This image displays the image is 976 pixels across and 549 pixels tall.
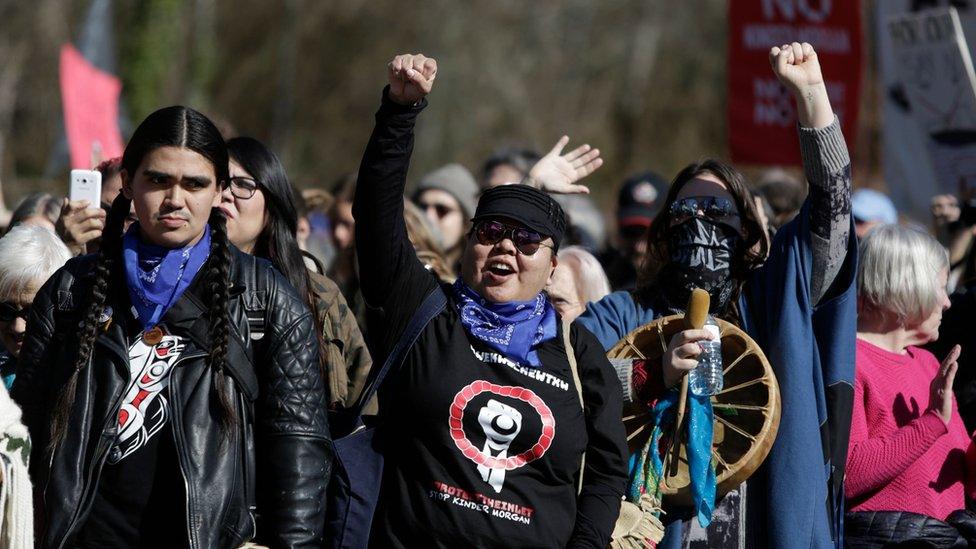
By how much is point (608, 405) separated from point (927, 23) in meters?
5.03

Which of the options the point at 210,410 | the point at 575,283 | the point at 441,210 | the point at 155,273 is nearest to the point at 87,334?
the point at 155,273

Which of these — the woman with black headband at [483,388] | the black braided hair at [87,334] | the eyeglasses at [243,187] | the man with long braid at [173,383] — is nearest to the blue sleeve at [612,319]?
the woman with black headband at [483,388]

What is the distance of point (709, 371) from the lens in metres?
4.05

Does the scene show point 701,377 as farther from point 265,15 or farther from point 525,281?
point 265,15

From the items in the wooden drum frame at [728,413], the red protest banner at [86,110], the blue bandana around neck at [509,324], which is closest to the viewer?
the blue bandana around neck at [509,324]

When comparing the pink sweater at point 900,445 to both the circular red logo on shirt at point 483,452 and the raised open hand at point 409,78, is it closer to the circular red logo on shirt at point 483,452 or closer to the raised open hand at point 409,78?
the circular red logo on shirt at point 483,452

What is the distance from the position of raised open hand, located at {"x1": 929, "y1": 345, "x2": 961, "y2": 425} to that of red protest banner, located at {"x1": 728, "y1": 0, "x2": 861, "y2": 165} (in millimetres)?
4954

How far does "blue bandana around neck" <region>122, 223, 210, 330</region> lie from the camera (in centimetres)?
340

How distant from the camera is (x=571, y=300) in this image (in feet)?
17.2

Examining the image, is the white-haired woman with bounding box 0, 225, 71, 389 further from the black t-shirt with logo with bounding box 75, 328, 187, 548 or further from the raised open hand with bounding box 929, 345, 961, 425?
the raised open hand with bounding box 929, 345, 961, 425

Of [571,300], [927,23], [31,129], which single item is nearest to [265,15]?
[31,129]

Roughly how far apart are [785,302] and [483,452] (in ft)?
3.84

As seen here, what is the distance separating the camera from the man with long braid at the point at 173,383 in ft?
10.8

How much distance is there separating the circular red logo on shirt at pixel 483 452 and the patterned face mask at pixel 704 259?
0.93m
